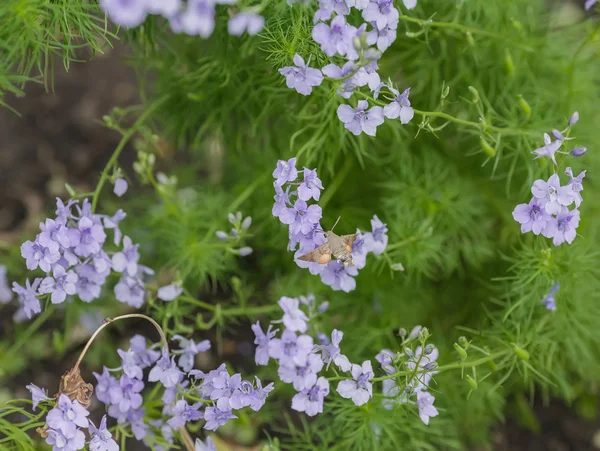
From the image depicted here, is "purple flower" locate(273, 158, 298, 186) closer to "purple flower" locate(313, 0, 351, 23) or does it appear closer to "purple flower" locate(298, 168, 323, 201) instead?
"purple flower" locate(298, 168, 323, 201)

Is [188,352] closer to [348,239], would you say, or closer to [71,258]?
[71,258]

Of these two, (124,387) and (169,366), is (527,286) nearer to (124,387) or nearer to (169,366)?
(169,366)

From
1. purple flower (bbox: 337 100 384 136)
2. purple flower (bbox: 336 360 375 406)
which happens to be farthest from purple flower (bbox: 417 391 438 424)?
purple flower (bbox: 337 100 384 136)

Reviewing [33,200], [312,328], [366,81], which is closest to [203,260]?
[312,328]

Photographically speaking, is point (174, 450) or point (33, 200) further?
point (33, 200)

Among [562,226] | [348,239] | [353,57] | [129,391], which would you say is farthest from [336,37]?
[129,391]

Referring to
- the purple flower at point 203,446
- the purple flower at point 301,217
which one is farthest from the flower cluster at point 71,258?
the purple flower at point 301,217
